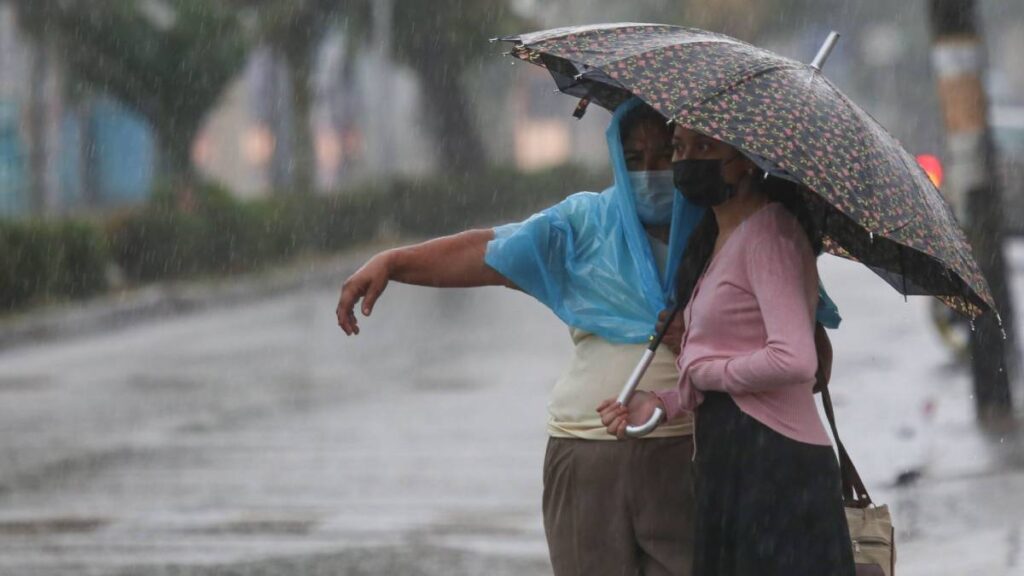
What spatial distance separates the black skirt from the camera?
12.9 feet

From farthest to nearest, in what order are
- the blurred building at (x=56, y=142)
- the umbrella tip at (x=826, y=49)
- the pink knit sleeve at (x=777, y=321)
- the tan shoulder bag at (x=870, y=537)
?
1. the blurred building at (x=56, y=142)
2. the umbrella tip at (x=826, y=49)
3. the tan shoulder bag at (x=870, y=537)
4. the pink knit sleeve at (x=777, y=321)

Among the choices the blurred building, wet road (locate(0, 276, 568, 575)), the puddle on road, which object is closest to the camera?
wet road (locate(0, 276, 568, 575))

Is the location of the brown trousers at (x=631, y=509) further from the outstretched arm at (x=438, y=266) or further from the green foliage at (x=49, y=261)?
the green foliage at (x=49, y=261)

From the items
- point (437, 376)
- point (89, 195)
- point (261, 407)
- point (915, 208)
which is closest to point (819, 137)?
point (915, 208)

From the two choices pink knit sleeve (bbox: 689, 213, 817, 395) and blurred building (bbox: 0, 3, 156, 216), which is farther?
blurred building (bbox: 0, 3, 156, 216)

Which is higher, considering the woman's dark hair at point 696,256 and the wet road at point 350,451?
the woman's dark hair at point 696,256

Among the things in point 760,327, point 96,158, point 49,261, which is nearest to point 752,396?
point 760,327

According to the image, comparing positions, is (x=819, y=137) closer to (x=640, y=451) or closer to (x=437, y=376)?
(x=640, y=451)

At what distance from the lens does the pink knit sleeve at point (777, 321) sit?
12.6 feet

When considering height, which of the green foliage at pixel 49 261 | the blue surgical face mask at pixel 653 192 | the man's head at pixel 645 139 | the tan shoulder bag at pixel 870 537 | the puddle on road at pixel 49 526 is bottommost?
the puddle on road at pixel 49 526

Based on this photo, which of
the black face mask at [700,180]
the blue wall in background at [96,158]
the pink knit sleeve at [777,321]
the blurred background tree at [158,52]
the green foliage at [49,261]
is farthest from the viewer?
the blue wall in background at [96,158]

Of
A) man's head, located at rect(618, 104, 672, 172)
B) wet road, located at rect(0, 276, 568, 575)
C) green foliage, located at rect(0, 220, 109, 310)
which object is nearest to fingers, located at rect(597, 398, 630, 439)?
man's head, located at rect(618, 104, 672, 172)

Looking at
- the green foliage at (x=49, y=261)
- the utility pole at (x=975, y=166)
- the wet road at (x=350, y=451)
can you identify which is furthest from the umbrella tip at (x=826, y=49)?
the green foliage at (x=49, y=261)

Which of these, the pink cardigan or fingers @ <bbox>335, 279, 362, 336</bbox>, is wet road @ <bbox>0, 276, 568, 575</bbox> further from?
the pink cardigan
